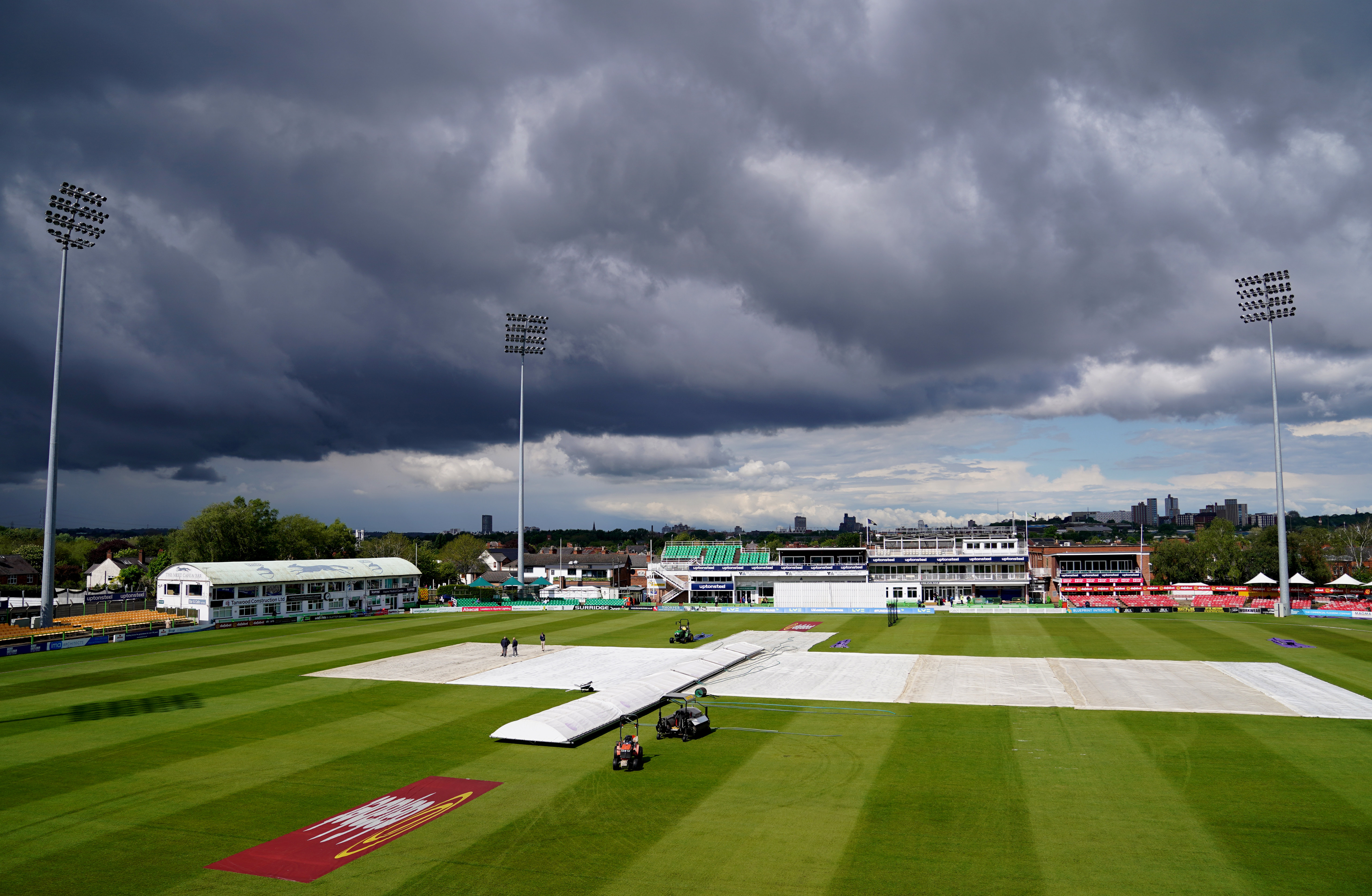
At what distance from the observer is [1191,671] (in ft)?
159

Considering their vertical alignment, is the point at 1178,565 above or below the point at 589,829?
above

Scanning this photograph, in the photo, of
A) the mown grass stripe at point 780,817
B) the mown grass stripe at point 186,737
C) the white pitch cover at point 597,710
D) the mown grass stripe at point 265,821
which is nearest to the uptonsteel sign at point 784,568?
the white pitch cover at point 597,710

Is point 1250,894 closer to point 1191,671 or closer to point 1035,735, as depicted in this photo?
point 1035,735

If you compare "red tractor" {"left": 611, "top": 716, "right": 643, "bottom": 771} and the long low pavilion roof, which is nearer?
"red tractor" {"left": 611, "top": 716, "right": 643, "bottom": 771}

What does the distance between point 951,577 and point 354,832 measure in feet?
A: 329

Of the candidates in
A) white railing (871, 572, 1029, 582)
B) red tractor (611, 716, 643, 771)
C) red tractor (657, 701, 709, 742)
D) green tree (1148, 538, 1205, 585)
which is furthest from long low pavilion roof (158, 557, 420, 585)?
green tree (1148, 538, 1205, 585)

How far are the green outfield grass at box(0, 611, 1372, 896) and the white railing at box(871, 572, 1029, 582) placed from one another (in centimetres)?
6396

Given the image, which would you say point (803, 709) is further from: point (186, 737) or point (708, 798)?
point (186, 737)

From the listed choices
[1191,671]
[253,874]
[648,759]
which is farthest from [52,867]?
[1191,671]

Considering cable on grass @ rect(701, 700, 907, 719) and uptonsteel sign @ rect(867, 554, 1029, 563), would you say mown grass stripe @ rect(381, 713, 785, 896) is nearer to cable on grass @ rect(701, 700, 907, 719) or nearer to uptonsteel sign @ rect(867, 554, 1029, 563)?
cable on grass @ rect(701, 700, 907, 719)

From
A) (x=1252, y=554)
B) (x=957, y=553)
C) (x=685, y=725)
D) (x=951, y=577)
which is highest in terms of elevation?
(x=957, y=553)

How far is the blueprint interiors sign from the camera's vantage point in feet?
67.5

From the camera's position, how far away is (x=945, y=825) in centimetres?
2319

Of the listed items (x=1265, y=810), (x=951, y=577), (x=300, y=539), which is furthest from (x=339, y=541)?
(x=1265, y=810)
